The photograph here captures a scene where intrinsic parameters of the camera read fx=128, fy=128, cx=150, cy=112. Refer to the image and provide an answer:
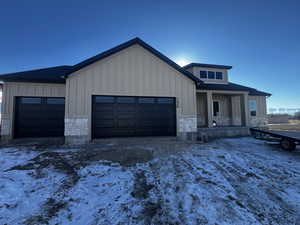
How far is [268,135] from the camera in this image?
7.55 meters

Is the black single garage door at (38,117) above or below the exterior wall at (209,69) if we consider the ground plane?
below

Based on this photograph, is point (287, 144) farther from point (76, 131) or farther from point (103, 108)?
point (76, 131)

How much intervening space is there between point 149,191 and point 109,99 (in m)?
5.57

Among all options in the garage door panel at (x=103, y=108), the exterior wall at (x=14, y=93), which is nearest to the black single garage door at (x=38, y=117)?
the exterior wall at (x=14, y=93)

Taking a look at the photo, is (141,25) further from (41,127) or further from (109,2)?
(41,127)

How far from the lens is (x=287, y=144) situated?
21.5ft

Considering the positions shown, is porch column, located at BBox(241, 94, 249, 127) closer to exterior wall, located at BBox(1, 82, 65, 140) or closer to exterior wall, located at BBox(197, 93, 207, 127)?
exterior wall, located at BBox(197, 93, 207, 127)

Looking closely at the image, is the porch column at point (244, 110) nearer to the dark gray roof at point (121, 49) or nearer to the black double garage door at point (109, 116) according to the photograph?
the dark gray roof at point (121, 49)

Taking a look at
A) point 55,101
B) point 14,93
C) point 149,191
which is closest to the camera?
point 149,191

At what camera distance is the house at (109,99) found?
22.9 feet

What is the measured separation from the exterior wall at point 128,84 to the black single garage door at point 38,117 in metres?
2.23

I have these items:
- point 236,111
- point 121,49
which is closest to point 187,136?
point 121,49

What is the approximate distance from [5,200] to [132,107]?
5728mm

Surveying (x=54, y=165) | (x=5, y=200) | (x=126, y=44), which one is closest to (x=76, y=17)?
(x=126, y=44)
